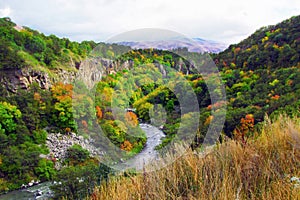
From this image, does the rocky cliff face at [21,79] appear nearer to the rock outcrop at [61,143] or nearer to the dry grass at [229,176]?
the rock outcrop at [61,143]

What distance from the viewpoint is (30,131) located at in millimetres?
32156

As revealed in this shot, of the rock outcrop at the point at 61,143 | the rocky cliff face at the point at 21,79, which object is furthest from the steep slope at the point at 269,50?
the rocky cliff face at the point at 21,79

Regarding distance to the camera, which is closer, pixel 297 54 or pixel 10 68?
pixel 297 54

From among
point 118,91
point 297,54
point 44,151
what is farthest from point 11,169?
point 297,54

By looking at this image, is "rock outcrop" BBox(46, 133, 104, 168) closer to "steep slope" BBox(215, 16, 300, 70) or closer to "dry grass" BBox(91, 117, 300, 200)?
"steep slope" BBox(215, 16, 300, 70)

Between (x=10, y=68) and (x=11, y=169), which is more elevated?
(x=10, y=68)

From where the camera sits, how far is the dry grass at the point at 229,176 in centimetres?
207

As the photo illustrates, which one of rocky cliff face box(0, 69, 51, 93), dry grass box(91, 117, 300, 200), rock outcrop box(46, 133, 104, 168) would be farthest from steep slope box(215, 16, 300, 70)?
dry grass box(91, 117, 300, 200)

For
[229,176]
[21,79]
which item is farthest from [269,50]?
[229,176]

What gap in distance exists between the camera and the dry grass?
6.80 ft

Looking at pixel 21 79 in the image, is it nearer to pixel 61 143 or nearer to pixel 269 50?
pixel 61 143

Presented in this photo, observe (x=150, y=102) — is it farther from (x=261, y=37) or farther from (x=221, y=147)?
(x=261, y=37)

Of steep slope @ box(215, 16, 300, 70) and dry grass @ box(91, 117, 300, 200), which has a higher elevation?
steep slope @ box(215, 16, 300, 70)

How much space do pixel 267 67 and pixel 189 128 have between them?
30.0 meters
